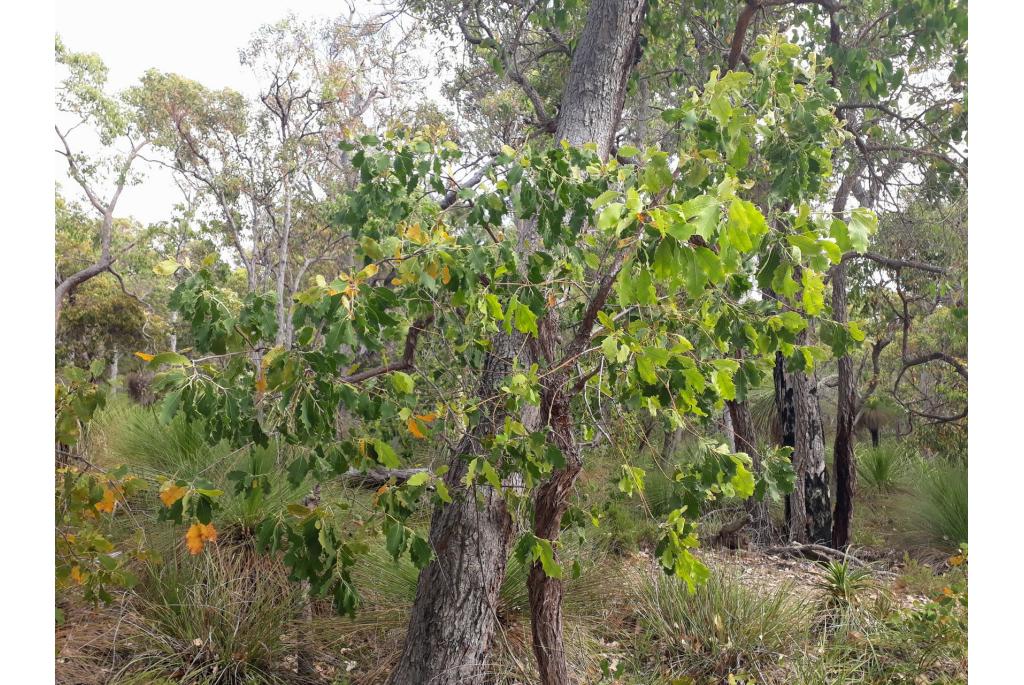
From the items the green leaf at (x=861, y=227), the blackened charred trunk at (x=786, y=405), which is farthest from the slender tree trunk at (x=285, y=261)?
the green leaf at (x=861, y=227)

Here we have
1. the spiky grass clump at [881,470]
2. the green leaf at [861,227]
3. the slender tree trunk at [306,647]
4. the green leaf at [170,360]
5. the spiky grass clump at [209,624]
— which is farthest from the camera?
the spiky grass clump at [881,470]

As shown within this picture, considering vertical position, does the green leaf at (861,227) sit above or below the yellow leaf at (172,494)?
above

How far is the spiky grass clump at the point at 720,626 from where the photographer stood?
3.27 meters

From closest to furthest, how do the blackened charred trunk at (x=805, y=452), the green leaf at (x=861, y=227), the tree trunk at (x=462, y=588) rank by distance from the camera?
the green leaf at (x=861, y=227), the tree trunk at (x=462, y=588), the blackened charred trunk at (x=805, y=452)

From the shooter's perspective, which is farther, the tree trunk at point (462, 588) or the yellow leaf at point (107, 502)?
the tree trunk at point (462, 588)

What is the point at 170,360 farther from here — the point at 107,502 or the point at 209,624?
the point at 209,624

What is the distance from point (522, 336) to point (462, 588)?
0.92m

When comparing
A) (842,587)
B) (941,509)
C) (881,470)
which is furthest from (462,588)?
(881,470)

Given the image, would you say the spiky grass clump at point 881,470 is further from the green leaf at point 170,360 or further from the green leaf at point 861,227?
the green leaf at point 170,360

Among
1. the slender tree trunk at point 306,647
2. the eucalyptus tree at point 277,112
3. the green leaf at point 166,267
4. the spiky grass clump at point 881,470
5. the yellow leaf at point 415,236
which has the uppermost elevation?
the eucalyptus tree at point 277,112

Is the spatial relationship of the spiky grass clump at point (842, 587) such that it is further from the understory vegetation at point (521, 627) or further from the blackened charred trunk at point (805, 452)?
the blackened charred trunk at point (805, 452)

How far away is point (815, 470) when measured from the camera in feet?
18.5

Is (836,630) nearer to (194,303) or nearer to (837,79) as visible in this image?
(837,79)

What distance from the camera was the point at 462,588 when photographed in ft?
8.64
